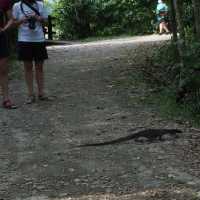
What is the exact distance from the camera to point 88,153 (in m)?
6.48

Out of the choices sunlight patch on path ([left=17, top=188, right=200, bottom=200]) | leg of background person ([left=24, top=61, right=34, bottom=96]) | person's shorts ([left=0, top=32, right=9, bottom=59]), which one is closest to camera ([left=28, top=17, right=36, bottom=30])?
person's shorts ([left=0, top=32, right=9, bottom=59])

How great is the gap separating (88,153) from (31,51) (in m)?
2.69

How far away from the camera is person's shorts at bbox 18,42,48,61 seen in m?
8.73

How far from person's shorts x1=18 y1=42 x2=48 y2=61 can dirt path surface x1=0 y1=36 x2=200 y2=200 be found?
670 millimetres

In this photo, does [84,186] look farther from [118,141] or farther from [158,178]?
[118,141]

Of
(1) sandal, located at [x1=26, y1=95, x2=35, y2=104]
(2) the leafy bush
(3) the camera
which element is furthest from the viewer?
(2) the leafy bush

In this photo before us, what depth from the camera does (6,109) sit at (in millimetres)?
8711

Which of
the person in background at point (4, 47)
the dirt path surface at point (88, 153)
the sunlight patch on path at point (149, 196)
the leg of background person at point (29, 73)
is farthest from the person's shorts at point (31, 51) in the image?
the sunlight patch on path at point (149, 196)

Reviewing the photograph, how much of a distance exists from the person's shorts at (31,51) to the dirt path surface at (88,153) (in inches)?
26.4

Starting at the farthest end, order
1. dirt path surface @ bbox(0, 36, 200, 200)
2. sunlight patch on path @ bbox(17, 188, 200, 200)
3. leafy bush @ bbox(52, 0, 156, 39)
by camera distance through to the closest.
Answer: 1. leafy bush @ bbox(52, 0, 156, 39)
2. dirt path surface @ bbox(0, 36, 200, 200)
3. sunlight patch on path @ bbox(17, 188, 200, 200)

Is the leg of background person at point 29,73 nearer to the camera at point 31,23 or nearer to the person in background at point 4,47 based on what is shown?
the person in background at point 4,47

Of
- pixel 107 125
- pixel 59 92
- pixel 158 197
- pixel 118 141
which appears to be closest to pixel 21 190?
pixel 158 197

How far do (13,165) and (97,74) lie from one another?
572cm

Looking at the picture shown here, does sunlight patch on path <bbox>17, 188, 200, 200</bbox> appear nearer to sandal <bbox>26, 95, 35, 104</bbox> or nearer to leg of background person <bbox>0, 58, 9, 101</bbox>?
leg of background person <bbox>0, 58, 9, 101</bbox>
